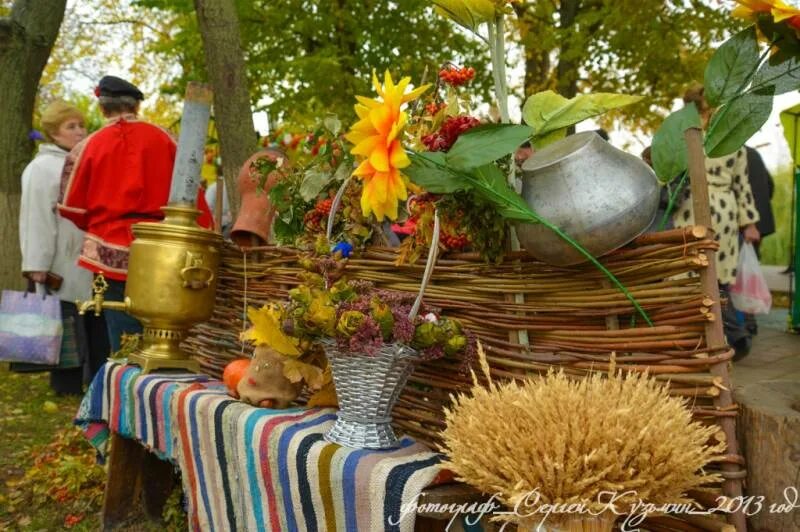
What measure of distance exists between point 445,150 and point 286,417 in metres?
0.82

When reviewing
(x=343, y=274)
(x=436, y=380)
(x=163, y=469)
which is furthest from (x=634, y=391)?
(x=163, y=469)

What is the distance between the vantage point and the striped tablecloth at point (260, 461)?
152cm

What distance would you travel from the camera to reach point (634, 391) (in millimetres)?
1180

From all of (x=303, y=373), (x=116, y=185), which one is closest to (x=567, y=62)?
(x=116, y=185)

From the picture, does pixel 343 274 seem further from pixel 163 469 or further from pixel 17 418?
pixel 17 418

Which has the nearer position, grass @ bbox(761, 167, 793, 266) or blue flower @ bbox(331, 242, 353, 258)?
blue flower @ bbox(331, 242, 353, 258)

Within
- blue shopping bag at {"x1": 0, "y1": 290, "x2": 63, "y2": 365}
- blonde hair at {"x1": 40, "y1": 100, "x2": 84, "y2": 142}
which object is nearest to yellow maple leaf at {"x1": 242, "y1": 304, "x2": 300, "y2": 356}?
blue shopping bag at {"x1": 0, "y1": 290, "x2": 63, "y2": 365}

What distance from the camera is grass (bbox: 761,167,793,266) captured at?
13000mm

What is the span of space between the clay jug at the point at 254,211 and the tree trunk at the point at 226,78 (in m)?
1.36

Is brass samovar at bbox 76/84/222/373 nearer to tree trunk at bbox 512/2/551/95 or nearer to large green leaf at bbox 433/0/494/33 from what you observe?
large green leaf at bbox 433/0/494/33

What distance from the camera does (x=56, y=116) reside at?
465 centimetres

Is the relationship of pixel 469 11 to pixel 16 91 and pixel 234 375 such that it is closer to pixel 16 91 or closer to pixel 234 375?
pixel 234 375

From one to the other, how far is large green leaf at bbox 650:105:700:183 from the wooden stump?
1.51 ft

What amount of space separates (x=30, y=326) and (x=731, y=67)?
3872 millimetres
